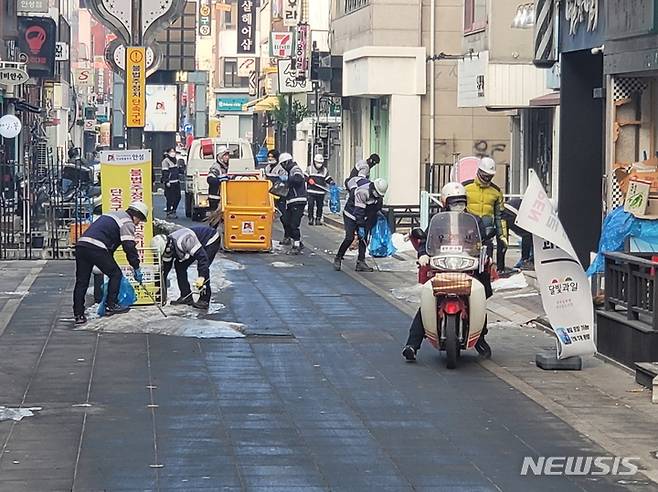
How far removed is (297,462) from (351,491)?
2.71ft

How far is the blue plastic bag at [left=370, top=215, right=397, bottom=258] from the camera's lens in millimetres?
25391

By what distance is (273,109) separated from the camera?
6775 centimetres

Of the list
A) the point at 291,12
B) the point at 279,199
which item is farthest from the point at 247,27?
the point at 279,199

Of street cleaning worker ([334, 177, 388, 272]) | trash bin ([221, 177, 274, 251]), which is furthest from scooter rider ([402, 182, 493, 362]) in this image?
trash bin ([221, 177, 274, 251])

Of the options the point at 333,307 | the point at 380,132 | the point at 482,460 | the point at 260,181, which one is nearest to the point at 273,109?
the point at 380,132

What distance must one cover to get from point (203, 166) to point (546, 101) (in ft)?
42.3

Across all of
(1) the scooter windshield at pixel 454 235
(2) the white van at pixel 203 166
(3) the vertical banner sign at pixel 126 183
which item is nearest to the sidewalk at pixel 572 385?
(1) the scooter windshield at pixel 454 235

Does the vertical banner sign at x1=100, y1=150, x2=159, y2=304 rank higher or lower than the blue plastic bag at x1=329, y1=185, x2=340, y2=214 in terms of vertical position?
higher

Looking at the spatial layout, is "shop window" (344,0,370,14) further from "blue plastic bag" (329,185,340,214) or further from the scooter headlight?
the scooter headlight

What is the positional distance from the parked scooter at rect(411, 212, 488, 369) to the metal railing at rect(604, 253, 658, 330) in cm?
128

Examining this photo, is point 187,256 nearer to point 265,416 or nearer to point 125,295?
point 125,295

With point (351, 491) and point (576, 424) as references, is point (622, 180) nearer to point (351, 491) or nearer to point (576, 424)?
point (576, 424)

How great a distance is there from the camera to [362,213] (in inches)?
909

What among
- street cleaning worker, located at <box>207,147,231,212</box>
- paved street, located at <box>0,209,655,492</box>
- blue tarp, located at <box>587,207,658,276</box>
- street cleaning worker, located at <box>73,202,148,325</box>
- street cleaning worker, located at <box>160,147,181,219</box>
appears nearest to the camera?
paved street, located at <box>0,209,655,492</box>
